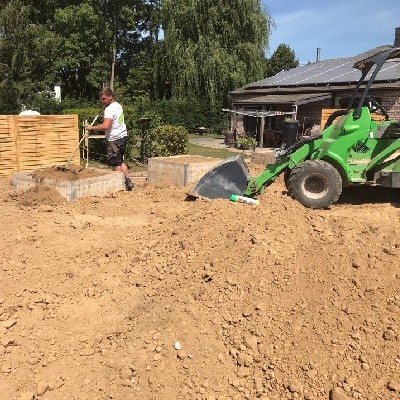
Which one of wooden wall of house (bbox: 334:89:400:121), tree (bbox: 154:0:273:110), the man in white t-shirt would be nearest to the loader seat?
the man in white t-shirt

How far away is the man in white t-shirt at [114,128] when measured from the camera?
778 centimetres

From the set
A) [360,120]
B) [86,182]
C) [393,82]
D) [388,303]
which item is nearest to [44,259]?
[86,182]

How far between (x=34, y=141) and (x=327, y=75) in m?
17.4

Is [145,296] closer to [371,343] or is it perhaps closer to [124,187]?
[371,343]

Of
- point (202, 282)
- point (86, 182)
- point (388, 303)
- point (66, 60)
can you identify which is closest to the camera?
point (388, 303)

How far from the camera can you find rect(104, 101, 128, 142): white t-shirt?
7816 mm

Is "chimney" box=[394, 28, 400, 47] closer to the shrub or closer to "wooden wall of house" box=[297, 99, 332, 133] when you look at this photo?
"wooden wall of house" box=[297, 99, 332, 133]

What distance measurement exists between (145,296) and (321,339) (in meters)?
1.58

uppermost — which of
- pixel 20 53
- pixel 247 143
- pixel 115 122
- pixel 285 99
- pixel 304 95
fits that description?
pixel 20 53

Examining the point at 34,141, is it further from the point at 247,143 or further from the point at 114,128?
the point at 247,143

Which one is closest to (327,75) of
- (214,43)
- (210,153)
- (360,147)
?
(214,43)

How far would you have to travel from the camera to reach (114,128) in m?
7.98

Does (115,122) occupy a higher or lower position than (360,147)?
higher

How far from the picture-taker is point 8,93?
72.8 ft
